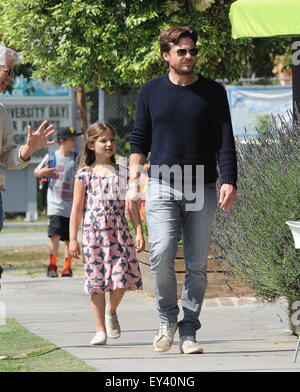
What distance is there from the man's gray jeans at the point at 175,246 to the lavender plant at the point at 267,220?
1.44 feet

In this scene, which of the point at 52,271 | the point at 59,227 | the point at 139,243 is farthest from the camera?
the point at 59,227

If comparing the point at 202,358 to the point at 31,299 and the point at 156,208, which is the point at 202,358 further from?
the point at 31,299

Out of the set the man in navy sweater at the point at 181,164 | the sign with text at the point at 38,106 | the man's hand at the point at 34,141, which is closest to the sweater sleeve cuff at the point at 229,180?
the man in navy sweater at the point at 181,164

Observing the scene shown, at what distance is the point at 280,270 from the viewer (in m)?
7.55

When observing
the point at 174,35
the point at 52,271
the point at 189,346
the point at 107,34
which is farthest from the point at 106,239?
the point at 52,271

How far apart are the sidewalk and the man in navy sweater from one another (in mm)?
353

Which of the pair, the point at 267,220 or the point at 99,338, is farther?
the point at 99,338

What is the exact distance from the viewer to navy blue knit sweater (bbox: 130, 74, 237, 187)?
725 cm

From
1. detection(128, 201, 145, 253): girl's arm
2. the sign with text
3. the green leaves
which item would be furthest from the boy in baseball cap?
the sign with text

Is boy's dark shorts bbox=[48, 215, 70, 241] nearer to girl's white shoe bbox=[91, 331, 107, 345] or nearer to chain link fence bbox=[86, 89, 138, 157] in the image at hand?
girl's white shoe bbox=[91, 331, 107, 345]

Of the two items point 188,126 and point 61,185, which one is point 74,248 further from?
point 61,185

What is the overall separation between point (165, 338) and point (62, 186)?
20.7 feet

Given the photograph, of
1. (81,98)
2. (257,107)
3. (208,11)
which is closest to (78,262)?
(81,98)

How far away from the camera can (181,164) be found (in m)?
7.24
